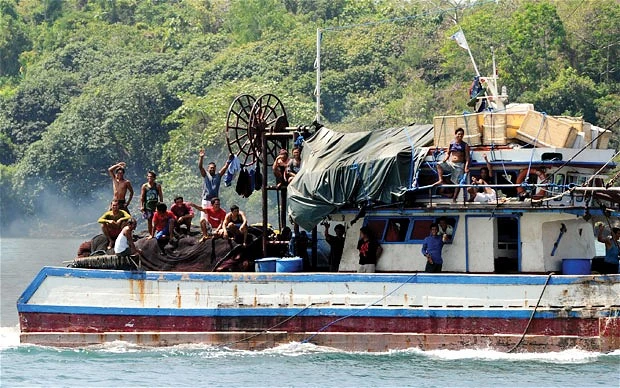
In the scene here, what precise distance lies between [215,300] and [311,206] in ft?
8.20

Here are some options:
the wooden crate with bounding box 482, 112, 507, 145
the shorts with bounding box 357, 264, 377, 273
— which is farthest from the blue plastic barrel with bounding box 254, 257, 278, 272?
the wooden crate with bounding box 482, 112, 507, 145

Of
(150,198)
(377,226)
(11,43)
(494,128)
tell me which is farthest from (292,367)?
(11,43)

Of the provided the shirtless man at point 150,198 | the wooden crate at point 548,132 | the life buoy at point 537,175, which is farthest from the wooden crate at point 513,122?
the shirtless man at point 150,198

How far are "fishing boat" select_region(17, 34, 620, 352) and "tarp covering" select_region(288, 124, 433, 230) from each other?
3 cm

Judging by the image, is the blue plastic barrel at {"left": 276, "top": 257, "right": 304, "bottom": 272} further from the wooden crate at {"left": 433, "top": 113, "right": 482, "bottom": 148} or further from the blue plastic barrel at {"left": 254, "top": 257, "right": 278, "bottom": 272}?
the wooden crate at {"left": 433, "top": 113, "right": 482, "bottom": 148}

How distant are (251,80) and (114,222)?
55.3m

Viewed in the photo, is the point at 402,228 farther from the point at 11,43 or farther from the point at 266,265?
the point at 11,43

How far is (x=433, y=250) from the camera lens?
2611 centimetres

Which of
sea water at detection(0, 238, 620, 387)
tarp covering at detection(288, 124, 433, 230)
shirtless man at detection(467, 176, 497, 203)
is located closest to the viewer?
sea water at detection(0, 238, 620, 387)

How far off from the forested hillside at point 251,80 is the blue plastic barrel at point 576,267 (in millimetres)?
37136

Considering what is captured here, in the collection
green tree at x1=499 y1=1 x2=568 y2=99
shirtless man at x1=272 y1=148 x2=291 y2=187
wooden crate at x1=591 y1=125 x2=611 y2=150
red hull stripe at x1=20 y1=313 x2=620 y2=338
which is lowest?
red hull stripe at x1=20 y1=313 x2=620 y2=338

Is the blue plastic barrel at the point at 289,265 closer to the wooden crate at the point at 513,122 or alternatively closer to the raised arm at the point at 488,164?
the raised arm at the point at 488,164

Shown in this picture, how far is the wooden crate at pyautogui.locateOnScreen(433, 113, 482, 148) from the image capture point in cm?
2644

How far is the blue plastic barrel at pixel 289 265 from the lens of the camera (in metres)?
26.9
